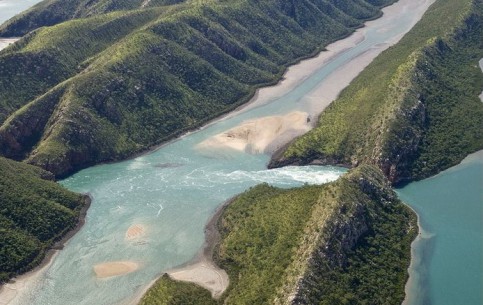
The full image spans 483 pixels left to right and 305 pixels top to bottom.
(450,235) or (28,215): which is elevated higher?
(28,215)

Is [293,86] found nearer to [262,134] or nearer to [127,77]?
[262,134]

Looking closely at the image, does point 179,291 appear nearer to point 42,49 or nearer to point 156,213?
point 156,213

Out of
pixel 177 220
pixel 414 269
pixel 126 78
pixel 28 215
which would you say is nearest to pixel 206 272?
pixel 177 220

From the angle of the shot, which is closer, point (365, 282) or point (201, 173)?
point (365, 282)

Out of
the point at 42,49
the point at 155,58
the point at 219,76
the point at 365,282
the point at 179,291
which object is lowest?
the point at 365,282

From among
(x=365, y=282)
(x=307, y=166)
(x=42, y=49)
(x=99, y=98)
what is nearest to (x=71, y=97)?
(x=99, y=98)

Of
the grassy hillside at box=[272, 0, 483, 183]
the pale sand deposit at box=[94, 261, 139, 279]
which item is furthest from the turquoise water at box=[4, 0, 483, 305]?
the grassy hillside at box=[272, 0, 483, 183]

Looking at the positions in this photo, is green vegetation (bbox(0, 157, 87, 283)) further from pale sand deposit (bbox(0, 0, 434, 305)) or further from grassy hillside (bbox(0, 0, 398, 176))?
pale sand deposit (bbox(0, 0, 434, 305))
